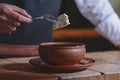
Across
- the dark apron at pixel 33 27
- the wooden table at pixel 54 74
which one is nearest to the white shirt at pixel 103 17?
the dark apron at pixel 33 27

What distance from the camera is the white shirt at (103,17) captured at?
1781 millimetres

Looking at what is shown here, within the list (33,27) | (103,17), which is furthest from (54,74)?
(103,17)

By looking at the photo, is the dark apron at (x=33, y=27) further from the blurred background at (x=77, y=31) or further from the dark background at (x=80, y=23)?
the dark background at (x=80, y=23)

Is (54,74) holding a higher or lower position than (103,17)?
lower

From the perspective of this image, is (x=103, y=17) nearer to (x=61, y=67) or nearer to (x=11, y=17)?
(x=11, y=17)

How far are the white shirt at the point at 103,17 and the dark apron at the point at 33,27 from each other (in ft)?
0.72

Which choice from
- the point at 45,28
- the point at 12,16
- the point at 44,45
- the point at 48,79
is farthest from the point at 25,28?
the point at 48,79

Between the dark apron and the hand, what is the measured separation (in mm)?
274

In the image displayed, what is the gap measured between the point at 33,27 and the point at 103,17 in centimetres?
48

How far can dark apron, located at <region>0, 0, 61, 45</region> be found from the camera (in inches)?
59.3

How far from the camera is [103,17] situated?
1.83 meters

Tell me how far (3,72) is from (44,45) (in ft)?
0.51

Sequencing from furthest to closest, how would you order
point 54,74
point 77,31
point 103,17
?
1. point 77,31
2. point 103,17
3. point 54,74

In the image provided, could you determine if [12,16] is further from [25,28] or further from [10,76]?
[25,28]
